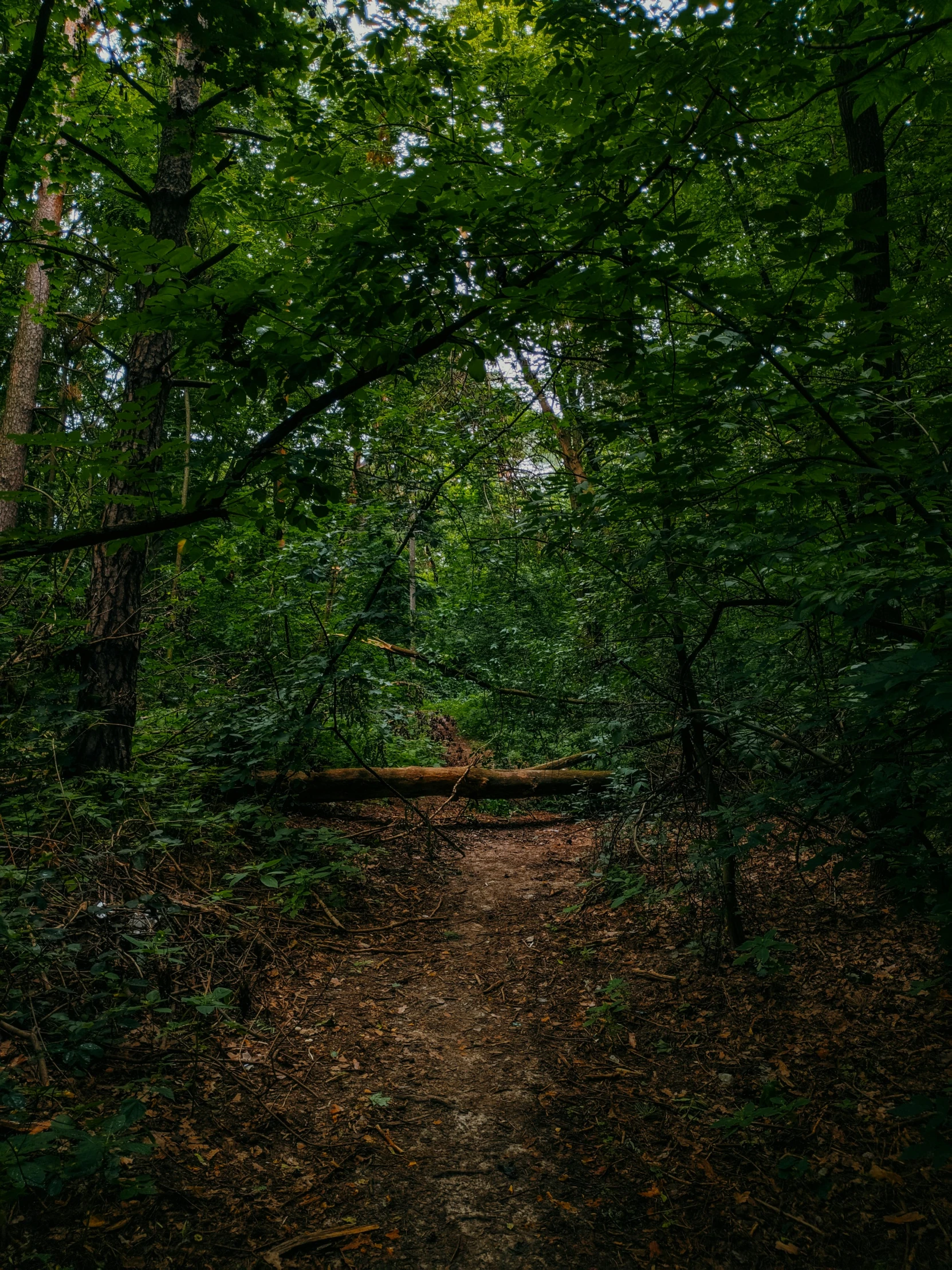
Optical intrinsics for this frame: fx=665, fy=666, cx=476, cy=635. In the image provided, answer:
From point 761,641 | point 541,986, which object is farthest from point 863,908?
point 541,986

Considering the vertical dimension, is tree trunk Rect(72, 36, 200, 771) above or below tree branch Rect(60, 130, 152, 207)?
below

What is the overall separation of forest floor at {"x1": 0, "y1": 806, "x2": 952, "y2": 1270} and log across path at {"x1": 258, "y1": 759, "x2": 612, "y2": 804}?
2190 mm

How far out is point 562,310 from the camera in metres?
2.82

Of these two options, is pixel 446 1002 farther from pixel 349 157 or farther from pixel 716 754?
pixel 349 157

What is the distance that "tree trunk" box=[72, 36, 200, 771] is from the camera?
5.38m

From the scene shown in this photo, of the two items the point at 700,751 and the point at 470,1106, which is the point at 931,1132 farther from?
the point at 700,751

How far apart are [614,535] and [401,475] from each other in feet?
9.78

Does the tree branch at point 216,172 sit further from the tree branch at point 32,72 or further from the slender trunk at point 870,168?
the slender trunk at point 870,168

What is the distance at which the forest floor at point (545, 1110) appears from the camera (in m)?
2.56

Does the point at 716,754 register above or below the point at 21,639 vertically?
below

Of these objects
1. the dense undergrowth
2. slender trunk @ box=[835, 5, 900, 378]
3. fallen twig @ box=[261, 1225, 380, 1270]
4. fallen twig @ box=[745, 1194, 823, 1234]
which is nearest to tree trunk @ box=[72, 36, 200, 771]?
the dense undergrowth

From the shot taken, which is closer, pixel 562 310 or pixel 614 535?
pixel 562 310

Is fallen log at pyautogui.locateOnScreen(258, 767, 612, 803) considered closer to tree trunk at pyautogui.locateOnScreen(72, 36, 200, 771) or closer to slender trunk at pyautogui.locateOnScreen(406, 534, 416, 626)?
tree trunk at pyautogui.locateOnScreen(72, 36, 200, 771)

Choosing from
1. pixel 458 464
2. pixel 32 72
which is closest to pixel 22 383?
pixel 458 464
